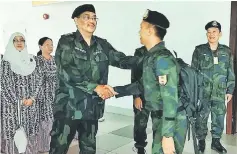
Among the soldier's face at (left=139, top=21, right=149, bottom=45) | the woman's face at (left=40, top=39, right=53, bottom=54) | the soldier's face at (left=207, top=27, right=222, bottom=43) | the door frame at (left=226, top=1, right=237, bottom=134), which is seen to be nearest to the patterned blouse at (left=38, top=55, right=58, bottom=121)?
the woman's face at (left=40, top=39, right=53, bottom=54)

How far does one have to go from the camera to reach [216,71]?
317 centimetres

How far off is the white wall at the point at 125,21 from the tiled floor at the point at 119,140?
1.60ft

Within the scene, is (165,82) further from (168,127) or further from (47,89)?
(47,89)

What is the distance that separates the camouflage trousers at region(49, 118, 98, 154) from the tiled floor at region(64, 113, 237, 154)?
3.53 ft

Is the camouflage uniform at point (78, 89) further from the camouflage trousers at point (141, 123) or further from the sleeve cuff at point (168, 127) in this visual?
the camouflage trousers at point (141, 123)

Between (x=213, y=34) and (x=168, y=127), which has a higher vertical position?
(x=213, y=34)

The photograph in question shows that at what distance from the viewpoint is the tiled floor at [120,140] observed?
329cm

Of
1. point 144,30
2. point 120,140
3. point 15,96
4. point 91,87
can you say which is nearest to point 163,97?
point 144,30

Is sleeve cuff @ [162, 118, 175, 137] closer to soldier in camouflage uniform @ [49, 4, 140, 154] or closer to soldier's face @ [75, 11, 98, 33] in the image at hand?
soldier in camouflage uniform @ [49, 4, 140, 154]

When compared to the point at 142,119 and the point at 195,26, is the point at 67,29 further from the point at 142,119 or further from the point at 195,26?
the point at 142,119

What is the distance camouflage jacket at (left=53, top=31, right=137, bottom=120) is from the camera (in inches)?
80.3

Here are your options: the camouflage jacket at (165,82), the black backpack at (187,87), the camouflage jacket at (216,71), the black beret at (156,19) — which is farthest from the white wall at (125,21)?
the camouflage jacket at (165,82)

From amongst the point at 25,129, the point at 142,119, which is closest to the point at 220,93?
the point at 142,119

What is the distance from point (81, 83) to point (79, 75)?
63mm
